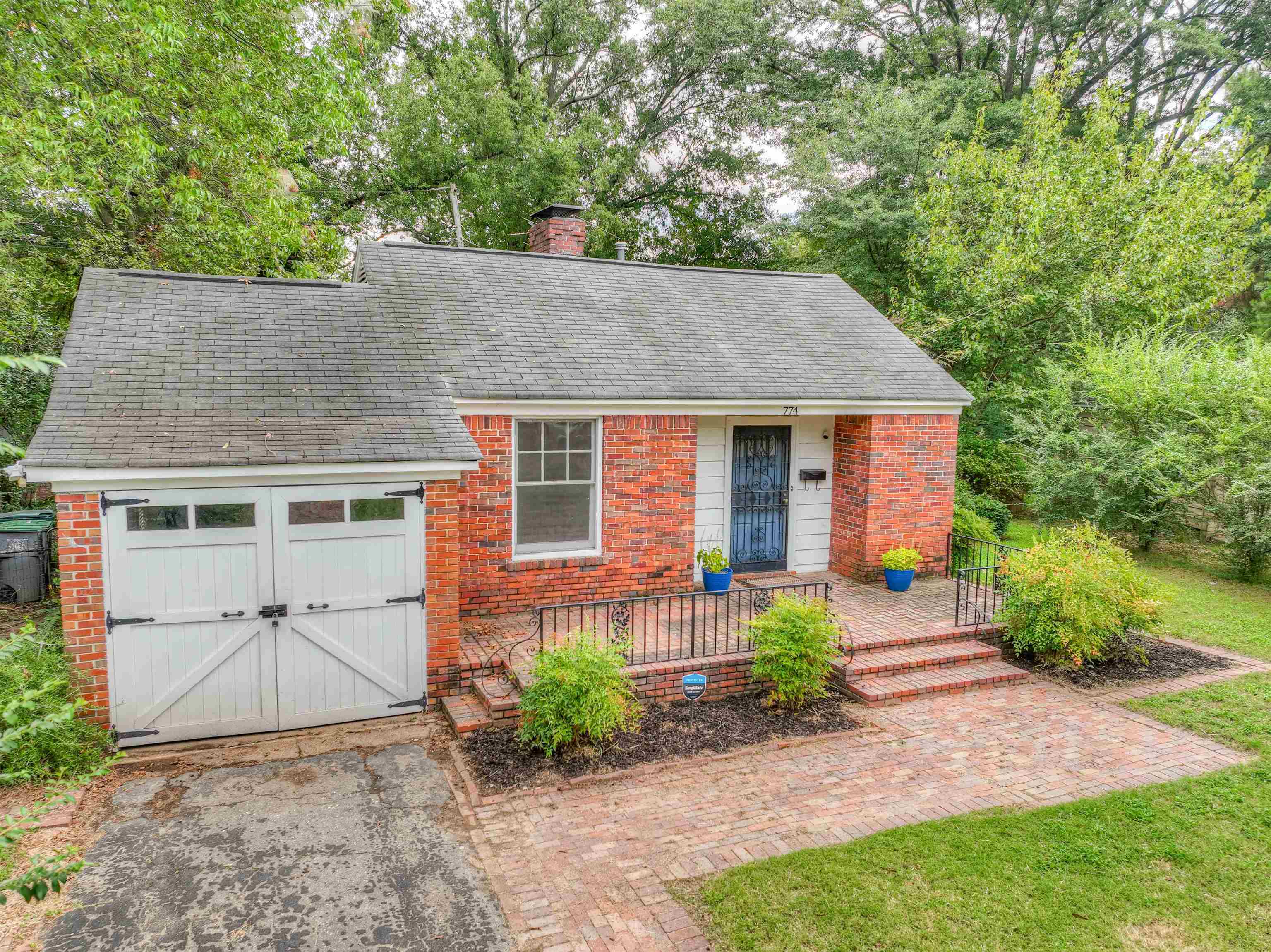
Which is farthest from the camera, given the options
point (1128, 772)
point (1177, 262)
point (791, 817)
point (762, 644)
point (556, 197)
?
point (556, 197)

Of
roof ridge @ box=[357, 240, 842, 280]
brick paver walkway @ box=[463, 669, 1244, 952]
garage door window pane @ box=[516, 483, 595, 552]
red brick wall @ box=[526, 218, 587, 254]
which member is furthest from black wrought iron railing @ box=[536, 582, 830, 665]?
red brick wall @ box=[526, 218, 587, 254]

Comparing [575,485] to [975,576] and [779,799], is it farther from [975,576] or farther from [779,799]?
[975,576]

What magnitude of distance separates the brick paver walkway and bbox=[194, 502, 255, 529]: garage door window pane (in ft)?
10.4

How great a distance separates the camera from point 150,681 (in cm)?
655

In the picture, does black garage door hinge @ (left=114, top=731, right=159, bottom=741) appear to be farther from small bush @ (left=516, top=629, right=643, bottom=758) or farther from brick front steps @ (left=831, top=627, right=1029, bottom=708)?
brick front steps @ (left=831, top=627, right=1029, bottom=708)

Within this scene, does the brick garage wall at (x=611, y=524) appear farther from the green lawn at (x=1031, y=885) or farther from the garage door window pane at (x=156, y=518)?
the green lawn at (x=1031, y=885)

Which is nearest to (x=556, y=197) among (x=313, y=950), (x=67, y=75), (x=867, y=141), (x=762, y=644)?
(x=867, y=141)

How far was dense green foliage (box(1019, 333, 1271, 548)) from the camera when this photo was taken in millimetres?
12234

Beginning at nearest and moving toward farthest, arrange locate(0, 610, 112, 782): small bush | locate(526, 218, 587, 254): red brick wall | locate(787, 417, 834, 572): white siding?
locate(0, 610, 112, 782): small bush
locate(787, 417, 834, 572): white siding
locate(526, 218, 587, 254): red brick wall

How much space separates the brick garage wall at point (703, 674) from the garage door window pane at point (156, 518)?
165 inches

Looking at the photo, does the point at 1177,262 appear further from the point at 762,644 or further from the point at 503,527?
the point at 503,527

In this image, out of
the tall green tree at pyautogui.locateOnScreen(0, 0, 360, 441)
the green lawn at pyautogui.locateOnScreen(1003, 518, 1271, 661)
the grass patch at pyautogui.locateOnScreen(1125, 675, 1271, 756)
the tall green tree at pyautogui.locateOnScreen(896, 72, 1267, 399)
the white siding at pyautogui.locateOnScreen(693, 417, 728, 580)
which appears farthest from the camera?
the tall green tree at pyautogui.locateOnScreen(896, 72, 1267, 399)

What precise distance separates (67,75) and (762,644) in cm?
1183

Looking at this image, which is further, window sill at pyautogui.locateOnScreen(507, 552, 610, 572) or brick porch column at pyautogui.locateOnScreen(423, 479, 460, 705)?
window sill at pyautogui.locateOnScreen(507, 552, 610, 572)
